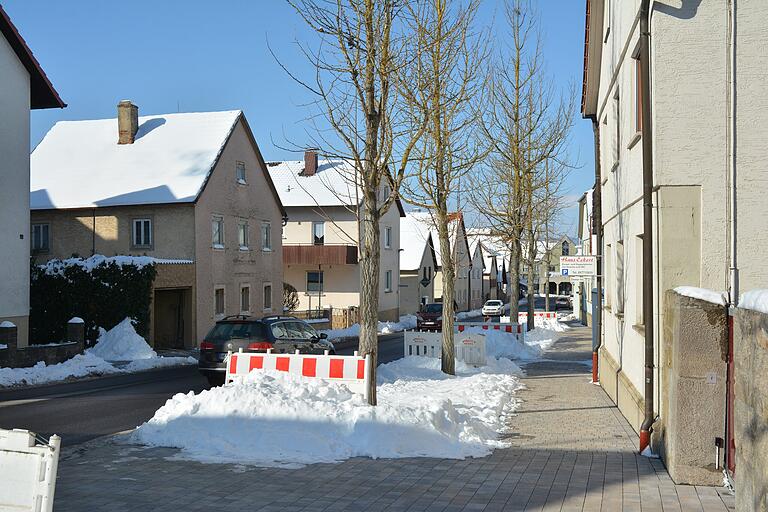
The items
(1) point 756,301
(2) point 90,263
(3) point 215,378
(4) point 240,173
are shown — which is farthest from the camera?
(4) point 240,173

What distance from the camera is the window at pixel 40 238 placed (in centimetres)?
3456

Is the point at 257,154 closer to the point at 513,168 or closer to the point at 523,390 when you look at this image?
the point at 513,168

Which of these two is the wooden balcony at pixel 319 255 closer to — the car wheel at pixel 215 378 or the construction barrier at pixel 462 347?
the construction barrier at pixel 462 347

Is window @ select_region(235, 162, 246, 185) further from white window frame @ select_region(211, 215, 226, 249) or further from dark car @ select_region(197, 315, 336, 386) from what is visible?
dark car @ select_region(197, 315, 336, 386)

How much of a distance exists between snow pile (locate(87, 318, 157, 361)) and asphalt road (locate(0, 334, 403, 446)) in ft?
12.7

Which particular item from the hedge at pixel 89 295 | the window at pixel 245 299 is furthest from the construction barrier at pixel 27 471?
the window at pixel 245 299

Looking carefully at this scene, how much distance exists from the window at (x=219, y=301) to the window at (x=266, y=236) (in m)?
4.57

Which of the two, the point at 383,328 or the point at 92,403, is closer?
the point at 92,403

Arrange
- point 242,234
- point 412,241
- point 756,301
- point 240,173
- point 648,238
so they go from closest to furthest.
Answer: point 756,301 → point 648,238 → point 240,173 → point 242,234 → point 412,241

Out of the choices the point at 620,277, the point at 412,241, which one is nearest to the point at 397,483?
the point at 620,277

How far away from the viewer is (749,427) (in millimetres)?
5953

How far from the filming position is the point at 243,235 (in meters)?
37.3

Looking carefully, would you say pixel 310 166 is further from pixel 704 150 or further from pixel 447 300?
pixel 704 150

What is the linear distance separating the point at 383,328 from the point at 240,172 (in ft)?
48.1
